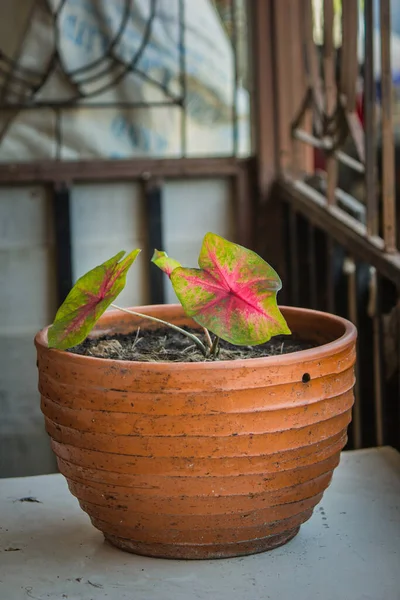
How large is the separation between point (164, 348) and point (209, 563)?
295 millimetres

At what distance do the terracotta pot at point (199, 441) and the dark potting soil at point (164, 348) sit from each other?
0.10 meters

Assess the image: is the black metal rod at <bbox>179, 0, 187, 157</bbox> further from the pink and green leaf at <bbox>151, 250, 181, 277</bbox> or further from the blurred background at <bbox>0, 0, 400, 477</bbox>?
the pink and green leaf at <bbox>151, 250, 181, 277</bbox>

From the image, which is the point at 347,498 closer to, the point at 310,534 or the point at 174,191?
the point at 310,534

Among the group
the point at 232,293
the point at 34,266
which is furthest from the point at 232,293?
the point at 34,266

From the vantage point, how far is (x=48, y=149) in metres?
2.29

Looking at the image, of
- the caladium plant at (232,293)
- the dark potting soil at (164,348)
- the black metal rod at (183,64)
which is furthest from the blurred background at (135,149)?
the caladium plant at (232,293)

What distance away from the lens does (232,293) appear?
946 mm

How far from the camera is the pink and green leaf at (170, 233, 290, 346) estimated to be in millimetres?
923

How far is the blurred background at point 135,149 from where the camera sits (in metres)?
2.24

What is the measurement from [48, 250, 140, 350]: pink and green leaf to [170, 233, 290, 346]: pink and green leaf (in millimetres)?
69

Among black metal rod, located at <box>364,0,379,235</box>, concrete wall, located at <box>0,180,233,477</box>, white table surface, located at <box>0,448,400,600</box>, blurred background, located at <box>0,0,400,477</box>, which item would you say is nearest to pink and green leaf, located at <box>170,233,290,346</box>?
white table surface, located at <box>0,448,400,600</box>

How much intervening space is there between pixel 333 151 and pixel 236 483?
1123mm

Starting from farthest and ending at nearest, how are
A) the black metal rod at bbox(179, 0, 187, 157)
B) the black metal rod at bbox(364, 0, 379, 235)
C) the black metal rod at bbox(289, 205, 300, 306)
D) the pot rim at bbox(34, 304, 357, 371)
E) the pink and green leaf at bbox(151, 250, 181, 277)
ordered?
the black metal rod at bbox(179, 0, 187, 157), the black metal rod at bbox(289, 205, 300, 306), the black metal rod at bbox(364, 0, 379, 235), the pink and green leaf at bbox(151, 250, 181, 277), the pot rim at bbox(34, 304, 357, 371)

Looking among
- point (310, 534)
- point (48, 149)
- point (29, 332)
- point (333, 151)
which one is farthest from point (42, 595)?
point (48, 149)
